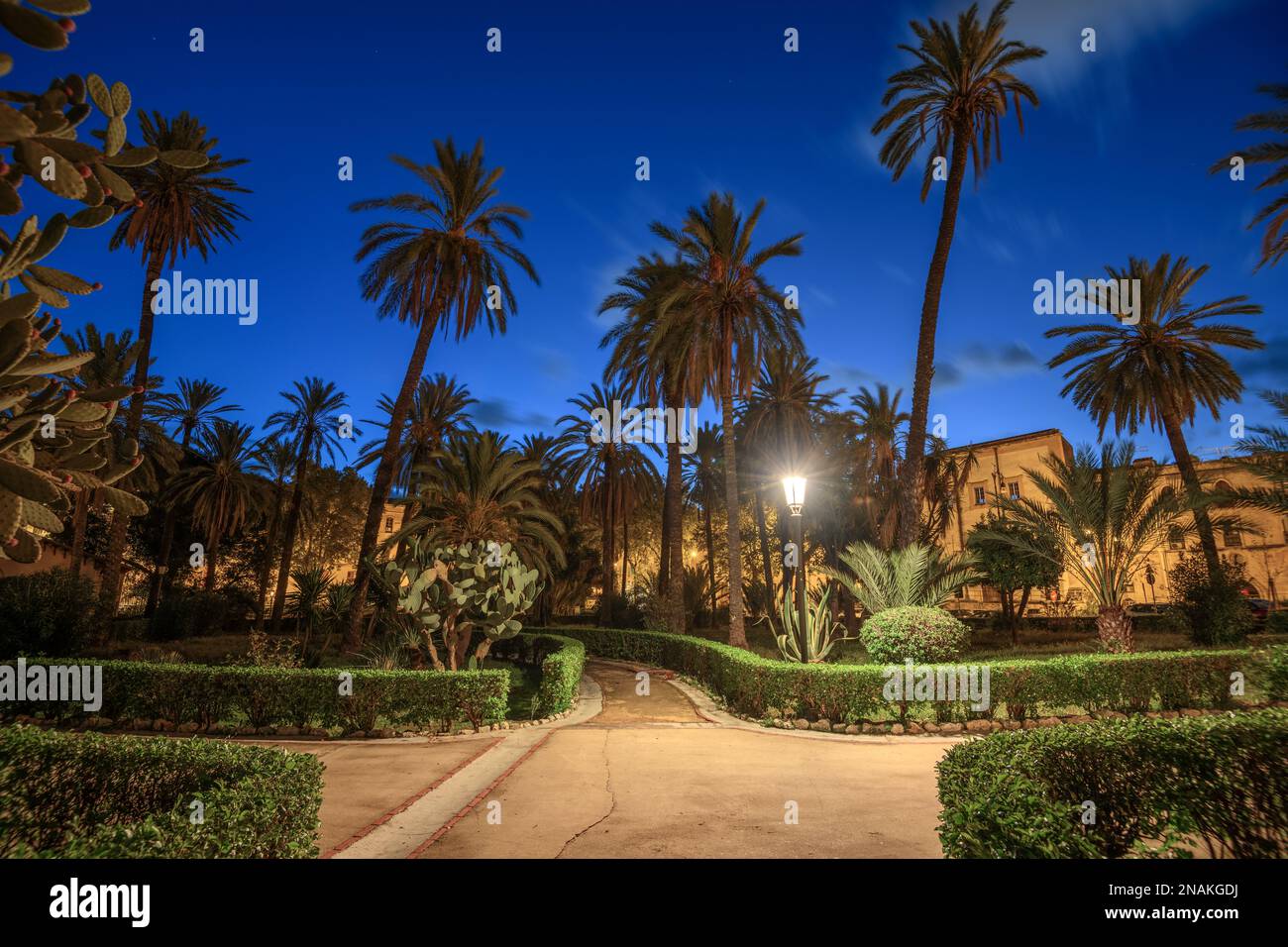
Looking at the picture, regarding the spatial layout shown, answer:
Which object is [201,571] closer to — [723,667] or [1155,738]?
[723,667]

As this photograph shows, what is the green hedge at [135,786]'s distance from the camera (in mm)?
3775

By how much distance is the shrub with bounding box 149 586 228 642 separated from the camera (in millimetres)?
25594

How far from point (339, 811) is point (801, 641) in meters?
10.6

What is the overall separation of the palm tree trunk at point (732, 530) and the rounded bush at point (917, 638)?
6046 mm

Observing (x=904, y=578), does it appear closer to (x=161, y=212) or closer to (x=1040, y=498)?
(x=161, y=212)

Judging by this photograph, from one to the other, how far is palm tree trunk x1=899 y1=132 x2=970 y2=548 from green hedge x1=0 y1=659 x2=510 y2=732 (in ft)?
39.8

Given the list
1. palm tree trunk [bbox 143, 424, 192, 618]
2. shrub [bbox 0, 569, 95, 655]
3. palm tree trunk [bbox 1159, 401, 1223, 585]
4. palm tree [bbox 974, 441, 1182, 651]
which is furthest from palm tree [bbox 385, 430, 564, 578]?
palm tree trunk [bbox 1159, 401, 1223, 585]

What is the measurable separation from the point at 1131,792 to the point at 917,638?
8748 millimetres

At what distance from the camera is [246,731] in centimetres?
1028

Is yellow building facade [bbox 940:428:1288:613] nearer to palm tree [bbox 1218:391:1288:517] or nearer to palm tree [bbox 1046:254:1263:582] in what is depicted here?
palm tree [bbox 1046:254:1263:582]

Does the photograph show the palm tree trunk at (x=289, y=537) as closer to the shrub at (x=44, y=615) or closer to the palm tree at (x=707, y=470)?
the shrub at (x=44, y=615)

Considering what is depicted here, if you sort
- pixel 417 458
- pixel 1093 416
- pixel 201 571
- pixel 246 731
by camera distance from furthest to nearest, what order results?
pixel 201 571 → pixel 417 458 → pixel 1093 416 → pixel 246 731

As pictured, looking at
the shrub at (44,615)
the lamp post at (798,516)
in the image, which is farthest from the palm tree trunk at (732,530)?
the shrub at (44,615)
